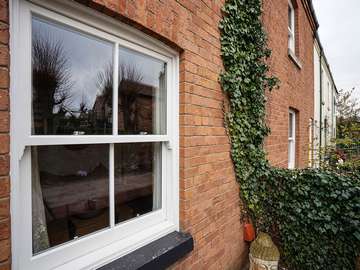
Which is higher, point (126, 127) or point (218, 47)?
point (218, 47)

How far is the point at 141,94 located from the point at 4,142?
1080 mm

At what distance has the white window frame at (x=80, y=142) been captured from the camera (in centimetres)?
118

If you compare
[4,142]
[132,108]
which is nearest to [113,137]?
[132,108]

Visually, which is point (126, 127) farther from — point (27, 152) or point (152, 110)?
point (27, 152)

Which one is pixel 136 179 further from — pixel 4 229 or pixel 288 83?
pixel 288 83

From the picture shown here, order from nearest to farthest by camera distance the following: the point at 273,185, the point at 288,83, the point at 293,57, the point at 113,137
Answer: the point at 113,137, the point at 273,185, the point at 288,83, the point at 293,57

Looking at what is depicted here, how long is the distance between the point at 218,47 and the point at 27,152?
2.16m

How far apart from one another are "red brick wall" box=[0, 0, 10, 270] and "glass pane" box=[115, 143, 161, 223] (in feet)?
2.39

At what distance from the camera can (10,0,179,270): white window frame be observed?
46.3 inches

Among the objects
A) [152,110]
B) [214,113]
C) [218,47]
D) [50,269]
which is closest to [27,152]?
[50,269]

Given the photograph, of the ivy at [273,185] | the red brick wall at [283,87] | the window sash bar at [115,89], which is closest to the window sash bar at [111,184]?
the window sash bar at [115,89]

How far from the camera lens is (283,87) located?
16.5ft

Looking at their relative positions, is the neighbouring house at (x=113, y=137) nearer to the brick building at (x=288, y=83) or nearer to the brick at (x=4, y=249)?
the brick at (x=4, y=249)

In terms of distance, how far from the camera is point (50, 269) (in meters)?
1.32
